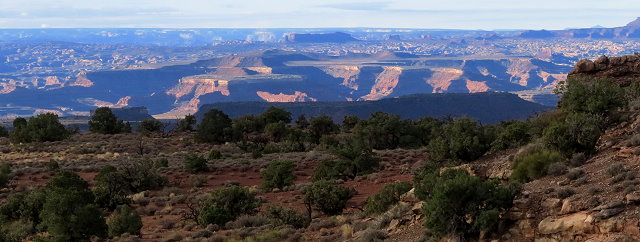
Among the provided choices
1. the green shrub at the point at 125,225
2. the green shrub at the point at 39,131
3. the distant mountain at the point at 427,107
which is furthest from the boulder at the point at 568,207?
the distant mountain at the point at 427,107

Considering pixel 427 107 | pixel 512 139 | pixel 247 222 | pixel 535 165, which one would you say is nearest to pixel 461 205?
pixel 535 165

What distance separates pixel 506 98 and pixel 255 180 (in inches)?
5087

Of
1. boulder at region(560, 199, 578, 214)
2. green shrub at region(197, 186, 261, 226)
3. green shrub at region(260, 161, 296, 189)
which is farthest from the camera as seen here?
green shrub at region(260, 161, 296, 189)

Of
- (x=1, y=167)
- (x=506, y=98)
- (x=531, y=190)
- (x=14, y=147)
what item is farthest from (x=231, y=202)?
(x=506, y=98)

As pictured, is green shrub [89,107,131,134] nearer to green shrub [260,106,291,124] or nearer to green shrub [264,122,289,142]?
green shrub [260,106,291,124]

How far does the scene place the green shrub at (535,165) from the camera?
18656 millimetres

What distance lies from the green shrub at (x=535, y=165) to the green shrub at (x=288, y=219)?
6818mm

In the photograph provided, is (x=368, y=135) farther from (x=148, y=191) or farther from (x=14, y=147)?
(x=14, y=147)

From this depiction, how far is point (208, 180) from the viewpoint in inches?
1448

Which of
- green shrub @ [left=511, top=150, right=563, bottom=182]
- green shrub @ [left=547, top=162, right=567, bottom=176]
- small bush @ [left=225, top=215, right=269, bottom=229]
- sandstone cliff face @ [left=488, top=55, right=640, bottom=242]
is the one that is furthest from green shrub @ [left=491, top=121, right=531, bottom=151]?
small bush @ [left=225, top=215, right=269, bottom=229]

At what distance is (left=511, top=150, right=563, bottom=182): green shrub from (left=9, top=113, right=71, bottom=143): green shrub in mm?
49432

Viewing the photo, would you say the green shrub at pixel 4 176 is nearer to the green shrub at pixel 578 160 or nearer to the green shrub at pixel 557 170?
the green shrub at pixel 557 170

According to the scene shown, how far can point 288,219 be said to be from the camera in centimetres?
2133

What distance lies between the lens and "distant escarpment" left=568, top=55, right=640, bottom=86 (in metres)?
30.6
